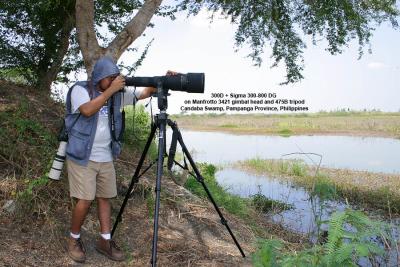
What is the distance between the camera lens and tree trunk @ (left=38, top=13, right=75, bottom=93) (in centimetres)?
869

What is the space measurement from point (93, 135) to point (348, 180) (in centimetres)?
1061

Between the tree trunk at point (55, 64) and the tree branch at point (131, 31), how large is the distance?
2585mm

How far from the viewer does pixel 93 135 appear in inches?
157

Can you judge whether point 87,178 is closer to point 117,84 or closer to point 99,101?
point 99,101

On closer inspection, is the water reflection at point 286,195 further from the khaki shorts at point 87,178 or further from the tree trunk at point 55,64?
the tree trunk at point 55,64

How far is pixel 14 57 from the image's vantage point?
8633 millimetres

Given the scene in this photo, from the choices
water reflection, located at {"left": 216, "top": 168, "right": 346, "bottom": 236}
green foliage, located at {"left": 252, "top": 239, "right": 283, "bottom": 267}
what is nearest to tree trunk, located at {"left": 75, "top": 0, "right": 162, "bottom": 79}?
water reflection, located at {"left": 216, "top": 168, "right": 346, "bottom": 236}

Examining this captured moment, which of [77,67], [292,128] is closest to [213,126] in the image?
[292,128]

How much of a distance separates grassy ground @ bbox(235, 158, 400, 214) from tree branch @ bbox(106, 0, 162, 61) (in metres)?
4.54

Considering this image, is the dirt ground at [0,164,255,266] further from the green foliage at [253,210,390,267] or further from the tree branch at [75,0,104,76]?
the green foliage at [253,210,390,267]

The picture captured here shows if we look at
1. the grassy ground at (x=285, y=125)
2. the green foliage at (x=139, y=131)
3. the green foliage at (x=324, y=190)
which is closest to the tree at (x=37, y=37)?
the green foliage at (x=139, y=131)

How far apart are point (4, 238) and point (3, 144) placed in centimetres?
144

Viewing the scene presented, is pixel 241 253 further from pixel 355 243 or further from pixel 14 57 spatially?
pixel 14 57

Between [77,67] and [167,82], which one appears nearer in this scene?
[167,82]
